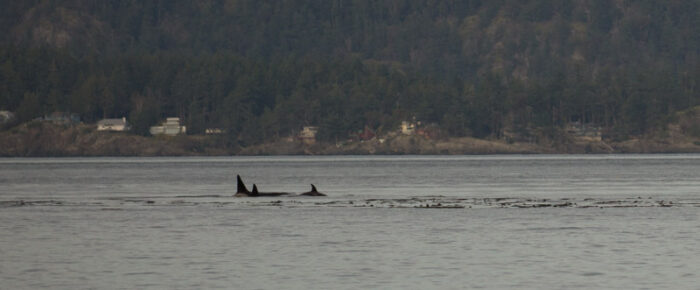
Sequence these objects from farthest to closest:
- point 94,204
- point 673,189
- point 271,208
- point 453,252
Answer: point 673,189 → point 94,204 → point 271,208 → point 453,252

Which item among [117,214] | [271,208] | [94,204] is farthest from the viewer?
[94,204]

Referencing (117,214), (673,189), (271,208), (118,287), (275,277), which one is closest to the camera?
(118,287)

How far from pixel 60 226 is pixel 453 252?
24.7m

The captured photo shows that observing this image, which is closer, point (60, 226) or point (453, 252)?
point (453, 252)

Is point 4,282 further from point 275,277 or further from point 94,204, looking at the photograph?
point 94,204

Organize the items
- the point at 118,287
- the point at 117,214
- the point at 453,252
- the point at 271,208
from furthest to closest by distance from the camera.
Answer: the point at 271,208, the point at 117,214, the point at 453,252, the point at 118,287

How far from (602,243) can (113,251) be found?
68.8 feet

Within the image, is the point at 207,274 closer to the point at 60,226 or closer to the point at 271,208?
the point at 60,226

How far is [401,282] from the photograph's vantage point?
37.9m

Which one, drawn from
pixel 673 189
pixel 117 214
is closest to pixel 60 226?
pixel 117 214

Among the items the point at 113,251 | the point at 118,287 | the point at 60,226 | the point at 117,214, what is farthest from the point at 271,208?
the point at 118,287

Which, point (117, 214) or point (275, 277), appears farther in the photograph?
point (117, 214)

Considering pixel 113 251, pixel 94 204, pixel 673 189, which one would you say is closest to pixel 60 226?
pixel 113 251

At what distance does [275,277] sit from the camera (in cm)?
3941
